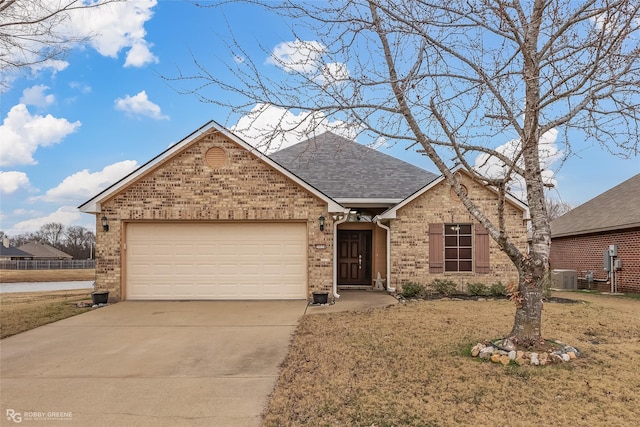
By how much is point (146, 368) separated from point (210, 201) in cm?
604

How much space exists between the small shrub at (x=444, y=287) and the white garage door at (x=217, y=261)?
407cm

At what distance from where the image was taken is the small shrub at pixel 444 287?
41.8ft

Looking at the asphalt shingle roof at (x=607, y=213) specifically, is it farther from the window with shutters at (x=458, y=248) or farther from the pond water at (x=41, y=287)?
the pond water at (x=41, y=287)

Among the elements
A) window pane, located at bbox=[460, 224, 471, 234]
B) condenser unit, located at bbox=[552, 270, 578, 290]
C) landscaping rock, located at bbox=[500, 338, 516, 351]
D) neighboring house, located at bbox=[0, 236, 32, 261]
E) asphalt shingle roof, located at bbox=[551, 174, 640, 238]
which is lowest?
neighboring house, located at bbox=[0, 236, 32, 261]

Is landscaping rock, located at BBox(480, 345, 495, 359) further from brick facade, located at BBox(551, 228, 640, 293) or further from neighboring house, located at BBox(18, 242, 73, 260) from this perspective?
neighboring house, located at BBox(18, 242, 73, 260)

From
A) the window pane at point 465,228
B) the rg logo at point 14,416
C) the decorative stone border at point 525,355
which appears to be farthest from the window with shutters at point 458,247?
A: the rg logo at point 14,416

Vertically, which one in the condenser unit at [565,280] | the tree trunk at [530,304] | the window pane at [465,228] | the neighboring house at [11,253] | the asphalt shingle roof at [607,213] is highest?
the asphalt shingle roof at [607,213]

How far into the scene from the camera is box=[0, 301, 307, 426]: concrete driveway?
14.0 ft

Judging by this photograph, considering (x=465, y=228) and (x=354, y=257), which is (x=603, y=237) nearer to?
(x=465, y=228)

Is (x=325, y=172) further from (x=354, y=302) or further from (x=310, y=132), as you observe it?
(x=310, y=132)

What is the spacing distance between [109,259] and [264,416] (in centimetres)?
866

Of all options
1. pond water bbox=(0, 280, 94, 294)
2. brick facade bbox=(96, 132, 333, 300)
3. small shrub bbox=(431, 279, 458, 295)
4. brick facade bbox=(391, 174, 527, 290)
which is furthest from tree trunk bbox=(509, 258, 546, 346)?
pond water bbox=(0, 280, 94, 294)

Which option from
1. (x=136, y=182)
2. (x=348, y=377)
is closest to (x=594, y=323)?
(x=348, y=377)

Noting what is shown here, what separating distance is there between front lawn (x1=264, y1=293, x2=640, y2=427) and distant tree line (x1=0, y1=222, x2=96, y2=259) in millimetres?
73404
